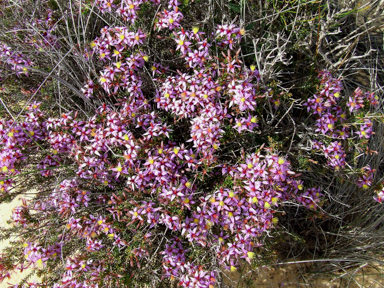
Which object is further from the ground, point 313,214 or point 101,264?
point 101,264

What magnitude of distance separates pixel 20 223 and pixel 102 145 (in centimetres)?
95

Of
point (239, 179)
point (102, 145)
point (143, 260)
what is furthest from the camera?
point (143, 260)

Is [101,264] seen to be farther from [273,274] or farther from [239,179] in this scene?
[273,274]

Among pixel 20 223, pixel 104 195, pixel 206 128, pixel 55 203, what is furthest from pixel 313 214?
pixel 20 223

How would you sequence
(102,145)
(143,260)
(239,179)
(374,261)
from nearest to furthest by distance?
(239,179), (102,145), (143,260), (374,261)

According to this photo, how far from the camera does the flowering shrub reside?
2205 millimetres

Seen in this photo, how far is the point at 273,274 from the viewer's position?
3.03 meters

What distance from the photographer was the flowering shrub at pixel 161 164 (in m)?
2.21

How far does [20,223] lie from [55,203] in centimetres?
38

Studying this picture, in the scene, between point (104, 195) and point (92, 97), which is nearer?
point (104, 195)

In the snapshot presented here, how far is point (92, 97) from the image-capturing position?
2.74m

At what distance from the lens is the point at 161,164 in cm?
226

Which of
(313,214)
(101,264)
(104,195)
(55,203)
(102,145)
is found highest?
(102,145)

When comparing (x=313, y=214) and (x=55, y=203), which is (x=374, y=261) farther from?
(x=55, y=203)
